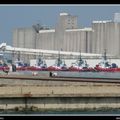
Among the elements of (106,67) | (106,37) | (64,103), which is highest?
(106,37)

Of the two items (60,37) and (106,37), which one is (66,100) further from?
(60,37)

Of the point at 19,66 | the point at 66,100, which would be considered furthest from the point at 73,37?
the point at 66,100

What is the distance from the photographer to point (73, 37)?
5781 centimetres

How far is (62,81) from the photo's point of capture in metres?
21.8

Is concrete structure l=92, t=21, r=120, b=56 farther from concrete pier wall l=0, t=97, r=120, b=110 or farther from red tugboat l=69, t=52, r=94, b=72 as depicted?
concrete pier wall l=0, t=97, r=120, b=110

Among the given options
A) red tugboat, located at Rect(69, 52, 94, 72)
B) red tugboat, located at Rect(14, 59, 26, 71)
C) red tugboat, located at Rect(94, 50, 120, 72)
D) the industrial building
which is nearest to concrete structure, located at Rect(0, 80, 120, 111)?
red tugboat, located at Rect(94, 50, 120, 72)

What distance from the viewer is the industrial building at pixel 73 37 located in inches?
2000

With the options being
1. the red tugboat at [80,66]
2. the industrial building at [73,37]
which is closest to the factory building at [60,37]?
the industrial building at [73,37]

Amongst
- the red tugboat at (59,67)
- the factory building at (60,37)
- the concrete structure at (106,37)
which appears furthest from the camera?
the factory building at (60,37)

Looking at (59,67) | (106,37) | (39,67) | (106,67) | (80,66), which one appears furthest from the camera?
(106,37)

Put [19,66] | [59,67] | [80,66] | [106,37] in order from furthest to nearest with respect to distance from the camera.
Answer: [106,37]
[19,66]
[59,67]
[80,66]

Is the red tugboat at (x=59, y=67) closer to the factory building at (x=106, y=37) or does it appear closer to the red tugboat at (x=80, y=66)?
the red tugboat at (x=80, y=66)

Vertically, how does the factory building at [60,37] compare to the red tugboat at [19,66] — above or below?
above
